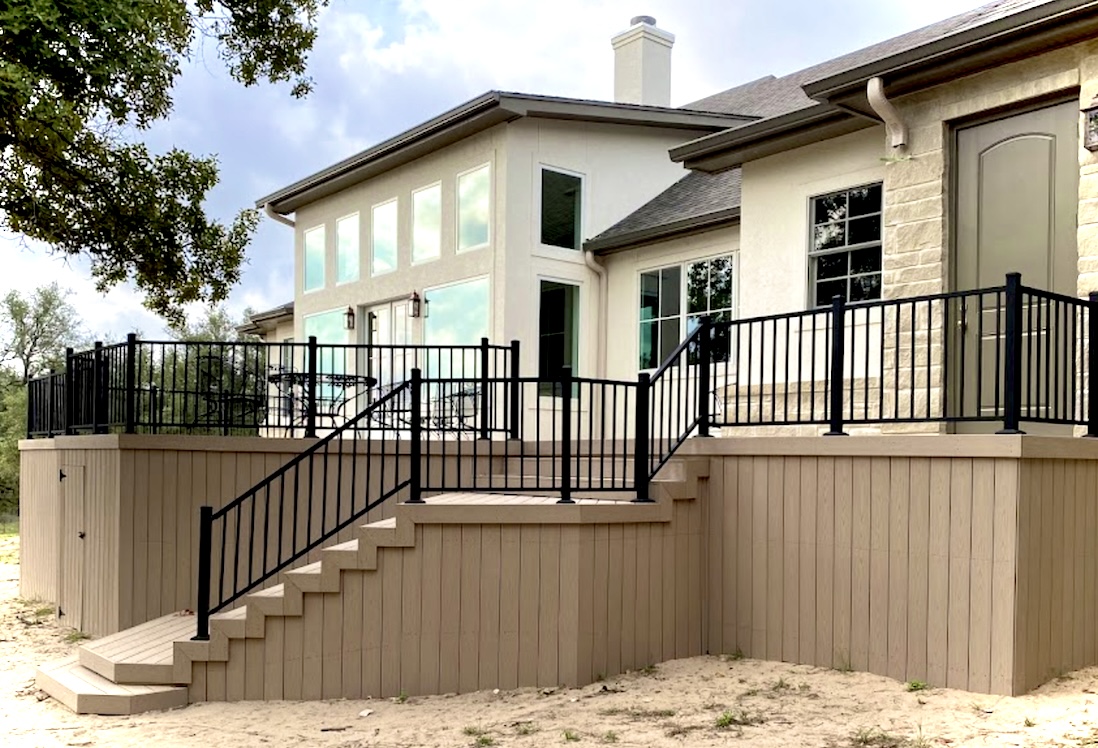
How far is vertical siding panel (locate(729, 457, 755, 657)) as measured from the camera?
702 cm

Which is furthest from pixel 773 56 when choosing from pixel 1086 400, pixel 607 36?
pixel 1086 400

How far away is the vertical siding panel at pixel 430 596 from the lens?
6.79m

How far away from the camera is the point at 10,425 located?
114 ft

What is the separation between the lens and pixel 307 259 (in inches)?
695

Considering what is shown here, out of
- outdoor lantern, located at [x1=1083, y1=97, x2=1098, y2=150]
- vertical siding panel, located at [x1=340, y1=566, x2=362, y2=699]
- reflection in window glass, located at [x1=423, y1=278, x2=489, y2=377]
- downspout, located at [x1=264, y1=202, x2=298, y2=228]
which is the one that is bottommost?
vertical siding panel, located at [x1=340, y1=566, x2=362, y2=699]

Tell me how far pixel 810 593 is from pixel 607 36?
39.5 feet

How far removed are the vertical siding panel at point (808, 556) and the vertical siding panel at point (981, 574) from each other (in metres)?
1.09

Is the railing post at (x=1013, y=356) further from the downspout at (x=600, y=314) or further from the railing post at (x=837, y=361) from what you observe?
the downspout at (x=600, y=314)

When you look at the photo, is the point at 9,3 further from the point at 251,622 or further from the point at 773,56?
the point at 773,56

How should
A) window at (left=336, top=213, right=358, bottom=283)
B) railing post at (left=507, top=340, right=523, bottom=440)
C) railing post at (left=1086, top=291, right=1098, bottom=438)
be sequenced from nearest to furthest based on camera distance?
railing post at (left=1086, top=291, right=1098, bottom=438) → railing post at (left=507, top=340, right=523, bottom=440) → window at (left=336, top=213, right=358, bottom=283)

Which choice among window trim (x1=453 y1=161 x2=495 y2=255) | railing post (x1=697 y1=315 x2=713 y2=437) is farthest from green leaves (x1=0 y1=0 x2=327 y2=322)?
railing post (x1=697 y1=315 x2=713 y2=437)

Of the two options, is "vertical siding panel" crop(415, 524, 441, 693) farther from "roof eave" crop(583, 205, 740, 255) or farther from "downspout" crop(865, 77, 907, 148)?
"roof eave" crop(583, 205, 740, 255)

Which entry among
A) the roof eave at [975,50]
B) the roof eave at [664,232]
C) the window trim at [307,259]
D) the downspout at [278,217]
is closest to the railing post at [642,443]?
the roof eave at [975,50]

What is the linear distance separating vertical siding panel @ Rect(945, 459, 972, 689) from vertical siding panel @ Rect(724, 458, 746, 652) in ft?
5.16
